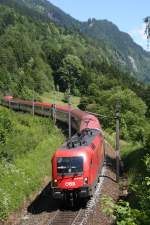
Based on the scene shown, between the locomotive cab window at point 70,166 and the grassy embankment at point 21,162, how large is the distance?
323 cm

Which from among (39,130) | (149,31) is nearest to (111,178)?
(149,31)

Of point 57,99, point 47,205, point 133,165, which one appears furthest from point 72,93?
point 47,205

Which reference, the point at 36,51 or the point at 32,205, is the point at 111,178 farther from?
the point at 36,51

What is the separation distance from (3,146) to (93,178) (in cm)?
963

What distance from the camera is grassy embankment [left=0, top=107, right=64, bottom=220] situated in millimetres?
26688

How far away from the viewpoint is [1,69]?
417 feet

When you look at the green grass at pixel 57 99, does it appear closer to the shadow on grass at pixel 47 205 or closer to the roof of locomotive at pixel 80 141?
the roof of locomotive at pixel 80 141

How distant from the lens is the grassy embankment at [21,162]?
2669 centimetres

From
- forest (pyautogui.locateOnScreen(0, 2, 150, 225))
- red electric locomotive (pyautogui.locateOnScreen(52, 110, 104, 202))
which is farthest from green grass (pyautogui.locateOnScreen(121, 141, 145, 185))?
red electric locomotive (pyautogui.locateOnScreen(52, 110, 104, 202))

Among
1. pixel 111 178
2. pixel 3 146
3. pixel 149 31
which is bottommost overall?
pixel 111 178

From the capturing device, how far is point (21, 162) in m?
34.0

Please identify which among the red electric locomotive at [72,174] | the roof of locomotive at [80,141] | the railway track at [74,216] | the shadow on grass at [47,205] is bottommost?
the shadow on grass at [47,205]

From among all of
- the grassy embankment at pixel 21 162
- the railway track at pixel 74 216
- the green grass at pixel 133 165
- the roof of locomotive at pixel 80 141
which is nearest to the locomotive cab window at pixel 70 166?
the roof of locomotive at pixel 80 141

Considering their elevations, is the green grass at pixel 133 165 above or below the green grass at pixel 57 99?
above
